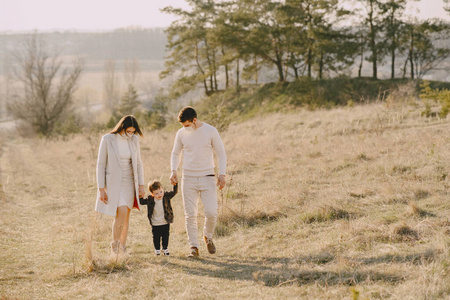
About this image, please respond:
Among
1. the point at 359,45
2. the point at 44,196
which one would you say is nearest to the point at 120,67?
the point at 359,45

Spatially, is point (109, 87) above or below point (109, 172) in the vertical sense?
above

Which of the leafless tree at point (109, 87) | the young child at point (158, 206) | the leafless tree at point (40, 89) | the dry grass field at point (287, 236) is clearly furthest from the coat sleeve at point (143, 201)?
the leafless tree at point (109, 87)

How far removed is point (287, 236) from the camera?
598 cm

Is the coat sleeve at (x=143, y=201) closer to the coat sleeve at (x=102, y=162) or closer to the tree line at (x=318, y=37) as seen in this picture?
the coat sleeve at (x=102, y=162)

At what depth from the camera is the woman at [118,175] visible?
5.25 m

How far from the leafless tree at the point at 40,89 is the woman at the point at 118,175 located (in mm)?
37133

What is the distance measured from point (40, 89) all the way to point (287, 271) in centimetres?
4069

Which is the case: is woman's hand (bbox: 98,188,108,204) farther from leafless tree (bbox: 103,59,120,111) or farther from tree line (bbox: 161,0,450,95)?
leafless tree (bbox: 103,59,120,111)

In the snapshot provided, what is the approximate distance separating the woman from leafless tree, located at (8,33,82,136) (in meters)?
37.1

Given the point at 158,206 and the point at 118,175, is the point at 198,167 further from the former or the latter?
the point at 118,175

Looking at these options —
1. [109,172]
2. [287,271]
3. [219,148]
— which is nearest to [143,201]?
[109,172]

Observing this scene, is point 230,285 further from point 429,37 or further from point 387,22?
point 429,37

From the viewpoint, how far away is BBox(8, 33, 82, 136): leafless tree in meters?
38.8

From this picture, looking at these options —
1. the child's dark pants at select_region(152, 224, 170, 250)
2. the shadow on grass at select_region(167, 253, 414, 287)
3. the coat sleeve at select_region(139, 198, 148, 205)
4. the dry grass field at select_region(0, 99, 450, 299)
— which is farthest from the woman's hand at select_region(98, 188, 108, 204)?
the shadow on grass at select_region(167, 253, 414, 287)
